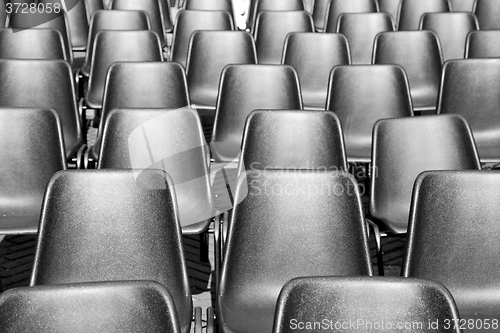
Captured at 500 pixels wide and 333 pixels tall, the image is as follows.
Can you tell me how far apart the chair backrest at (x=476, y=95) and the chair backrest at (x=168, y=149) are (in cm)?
144

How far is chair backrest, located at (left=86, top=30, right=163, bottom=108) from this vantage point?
432 centimetres

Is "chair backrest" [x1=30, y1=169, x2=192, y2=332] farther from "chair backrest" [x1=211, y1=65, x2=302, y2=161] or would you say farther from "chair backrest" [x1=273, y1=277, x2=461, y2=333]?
"chair backrest" [x1=211, y1=65, x2=302, y2=161]

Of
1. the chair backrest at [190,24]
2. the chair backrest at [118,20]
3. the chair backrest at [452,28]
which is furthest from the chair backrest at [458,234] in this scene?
the chair backrest at [118,20]

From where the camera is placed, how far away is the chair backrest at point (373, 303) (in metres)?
1.53

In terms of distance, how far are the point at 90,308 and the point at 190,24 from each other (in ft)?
12.4

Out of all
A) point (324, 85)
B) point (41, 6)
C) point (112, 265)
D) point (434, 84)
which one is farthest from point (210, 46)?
point (112, 265)

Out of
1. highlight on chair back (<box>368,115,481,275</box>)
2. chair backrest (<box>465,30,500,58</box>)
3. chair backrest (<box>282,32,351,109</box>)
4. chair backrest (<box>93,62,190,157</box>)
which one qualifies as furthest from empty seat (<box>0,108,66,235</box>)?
chair backrest (<box>465,30,500,58</box>)

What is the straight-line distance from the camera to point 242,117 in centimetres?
367

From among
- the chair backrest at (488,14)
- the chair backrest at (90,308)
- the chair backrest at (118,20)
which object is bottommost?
the chair backrest at (488,14)

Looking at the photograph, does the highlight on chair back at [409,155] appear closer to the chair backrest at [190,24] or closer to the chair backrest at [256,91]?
the chair backrest at [256,91]

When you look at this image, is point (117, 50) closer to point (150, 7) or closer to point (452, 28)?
point (150, 7)

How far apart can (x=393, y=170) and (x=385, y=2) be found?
3.71m

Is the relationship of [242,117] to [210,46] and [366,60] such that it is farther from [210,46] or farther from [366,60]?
[366,60]

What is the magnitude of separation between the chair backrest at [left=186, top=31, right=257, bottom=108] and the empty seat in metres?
1.53
